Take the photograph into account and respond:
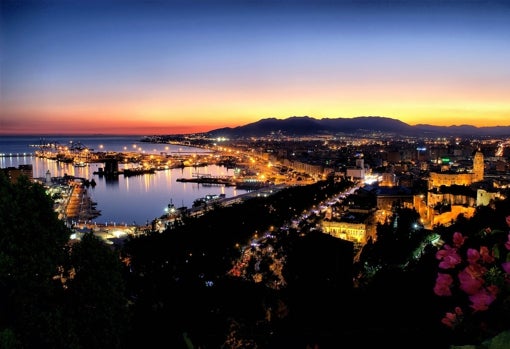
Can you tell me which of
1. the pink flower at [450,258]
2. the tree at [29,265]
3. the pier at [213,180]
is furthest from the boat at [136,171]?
the pink flower at [450,258]

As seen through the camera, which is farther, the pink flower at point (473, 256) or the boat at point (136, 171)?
the boat at point (136, 171)

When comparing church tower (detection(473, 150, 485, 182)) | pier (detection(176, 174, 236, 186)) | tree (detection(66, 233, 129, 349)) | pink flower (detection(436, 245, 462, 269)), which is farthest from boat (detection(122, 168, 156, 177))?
pink flower (detection(436, 245, 462, 269))

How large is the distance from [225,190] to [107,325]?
2311 centimetres

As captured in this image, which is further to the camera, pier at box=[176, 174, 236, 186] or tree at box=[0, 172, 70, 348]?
pier at box=[176, 174, 236, 186]

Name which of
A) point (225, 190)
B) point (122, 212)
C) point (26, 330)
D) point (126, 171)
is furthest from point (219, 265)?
point (126, 171)

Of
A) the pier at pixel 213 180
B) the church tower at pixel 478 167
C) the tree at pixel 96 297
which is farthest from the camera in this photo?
the pier at pixel 213 180

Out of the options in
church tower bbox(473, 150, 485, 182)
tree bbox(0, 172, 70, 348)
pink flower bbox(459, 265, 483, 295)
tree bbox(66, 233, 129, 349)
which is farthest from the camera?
church tower bbox(473, 150, 485, 182)

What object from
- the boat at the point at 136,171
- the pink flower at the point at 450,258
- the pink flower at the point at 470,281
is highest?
the pink flower at the point at 450,258

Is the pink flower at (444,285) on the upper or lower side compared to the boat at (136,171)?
upper

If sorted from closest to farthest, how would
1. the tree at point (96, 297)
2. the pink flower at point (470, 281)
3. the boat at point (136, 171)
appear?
the pink flower at point (470, 281)
the tree at point (96, 297)
the boat at point (136, 171)

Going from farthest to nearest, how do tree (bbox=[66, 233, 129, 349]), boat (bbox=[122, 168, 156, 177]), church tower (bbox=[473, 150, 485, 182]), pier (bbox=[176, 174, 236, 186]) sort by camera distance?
1. boat (bbox=[122, 168, 156, 177])
2. pier (bbox=[176, 174, 236, 186])
3. church tower (bbox=[473, 150, 485, 182])
4. tree (bbox=[66, 233, 129, 349])

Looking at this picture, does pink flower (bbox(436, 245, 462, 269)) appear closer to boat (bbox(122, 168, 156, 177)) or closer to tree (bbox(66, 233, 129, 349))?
tree (bbox(66, 233, 129, 349))

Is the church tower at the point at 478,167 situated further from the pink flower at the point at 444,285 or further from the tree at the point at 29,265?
the pink flower at the point at 444,285

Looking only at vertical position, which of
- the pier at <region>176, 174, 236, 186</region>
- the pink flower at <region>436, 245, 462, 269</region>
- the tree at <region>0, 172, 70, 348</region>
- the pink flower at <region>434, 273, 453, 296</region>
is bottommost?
the pier at <region>176, 174, 236, 186</region>
